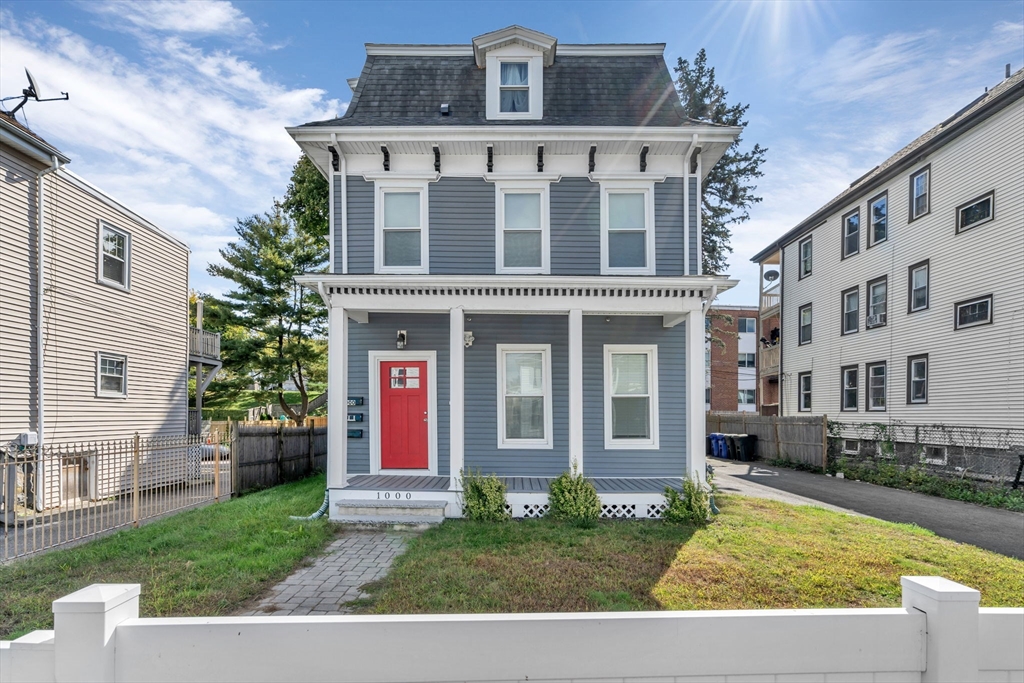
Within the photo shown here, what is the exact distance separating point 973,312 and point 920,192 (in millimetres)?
3494

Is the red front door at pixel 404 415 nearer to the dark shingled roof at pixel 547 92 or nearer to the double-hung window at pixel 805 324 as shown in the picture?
the dark shingled roof at pixel 547 92

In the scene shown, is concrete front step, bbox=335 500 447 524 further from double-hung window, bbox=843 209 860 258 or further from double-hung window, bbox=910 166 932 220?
double-hung window, bbox=843 209 860 258

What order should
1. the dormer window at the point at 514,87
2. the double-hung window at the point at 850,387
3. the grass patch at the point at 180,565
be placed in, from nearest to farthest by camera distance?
the grass patch at the point at 180,565 → the dormer window at the point at 514,87 → the double-hung window at the point at 850,387

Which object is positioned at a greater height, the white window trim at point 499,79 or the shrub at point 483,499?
the white window trim at point 499,79

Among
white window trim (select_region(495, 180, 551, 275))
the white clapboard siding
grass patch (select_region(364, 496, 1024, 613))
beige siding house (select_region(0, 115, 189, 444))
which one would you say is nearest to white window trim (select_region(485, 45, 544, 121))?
white window trim (select_region(495, 180, 551, 275))

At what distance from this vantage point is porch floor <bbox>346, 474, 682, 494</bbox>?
789cm

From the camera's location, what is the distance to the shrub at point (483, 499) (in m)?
7.54

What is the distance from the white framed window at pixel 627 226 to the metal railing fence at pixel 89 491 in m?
7.43

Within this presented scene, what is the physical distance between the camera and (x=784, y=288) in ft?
64.3

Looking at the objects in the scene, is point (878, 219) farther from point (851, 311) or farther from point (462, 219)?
point (462, 219)

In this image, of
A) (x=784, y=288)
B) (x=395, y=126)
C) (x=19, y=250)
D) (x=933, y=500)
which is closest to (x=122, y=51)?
(x=19, y=250)

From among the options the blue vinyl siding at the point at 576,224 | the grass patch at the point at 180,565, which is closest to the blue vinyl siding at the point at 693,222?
the blue vinyl siding at the point at 576,224

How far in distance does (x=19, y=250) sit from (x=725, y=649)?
11.7 m

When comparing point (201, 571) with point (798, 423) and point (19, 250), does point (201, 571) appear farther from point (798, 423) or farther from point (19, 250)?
point (798, 423)
